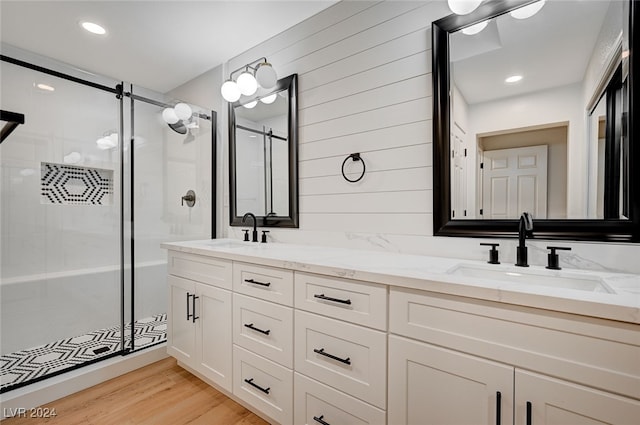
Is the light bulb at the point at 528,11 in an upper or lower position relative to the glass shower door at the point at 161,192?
upper

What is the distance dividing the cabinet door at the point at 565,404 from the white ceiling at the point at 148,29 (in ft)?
7.26

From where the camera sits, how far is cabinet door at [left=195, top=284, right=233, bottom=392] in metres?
1.76

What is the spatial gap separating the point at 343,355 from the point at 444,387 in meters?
0.40

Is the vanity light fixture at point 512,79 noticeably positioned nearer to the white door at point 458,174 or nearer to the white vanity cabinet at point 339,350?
the white door at point 458,174

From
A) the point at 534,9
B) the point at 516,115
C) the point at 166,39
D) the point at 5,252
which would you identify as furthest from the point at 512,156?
the point at 5,252

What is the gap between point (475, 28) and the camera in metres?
1.45

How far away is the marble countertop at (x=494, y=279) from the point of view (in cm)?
78

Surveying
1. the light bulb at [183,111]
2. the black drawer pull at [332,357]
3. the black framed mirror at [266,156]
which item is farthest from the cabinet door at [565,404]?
the light bulb at [183,111]

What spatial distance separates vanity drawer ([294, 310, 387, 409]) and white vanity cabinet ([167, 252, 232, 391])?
0.59m

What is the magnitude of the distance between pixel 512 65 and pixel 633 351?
1186 millimetres

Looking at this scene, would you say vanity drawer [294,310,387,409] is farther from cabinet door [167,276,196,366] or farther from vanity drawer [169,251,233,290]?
cabinet door [167,276,196,366]

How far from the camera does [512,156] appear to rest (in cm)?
136

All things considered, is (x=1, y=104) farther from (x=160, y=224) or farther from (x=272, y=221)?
(x=272, y=221)

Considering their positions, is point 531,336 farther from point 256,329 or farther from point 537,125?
point 256,329
